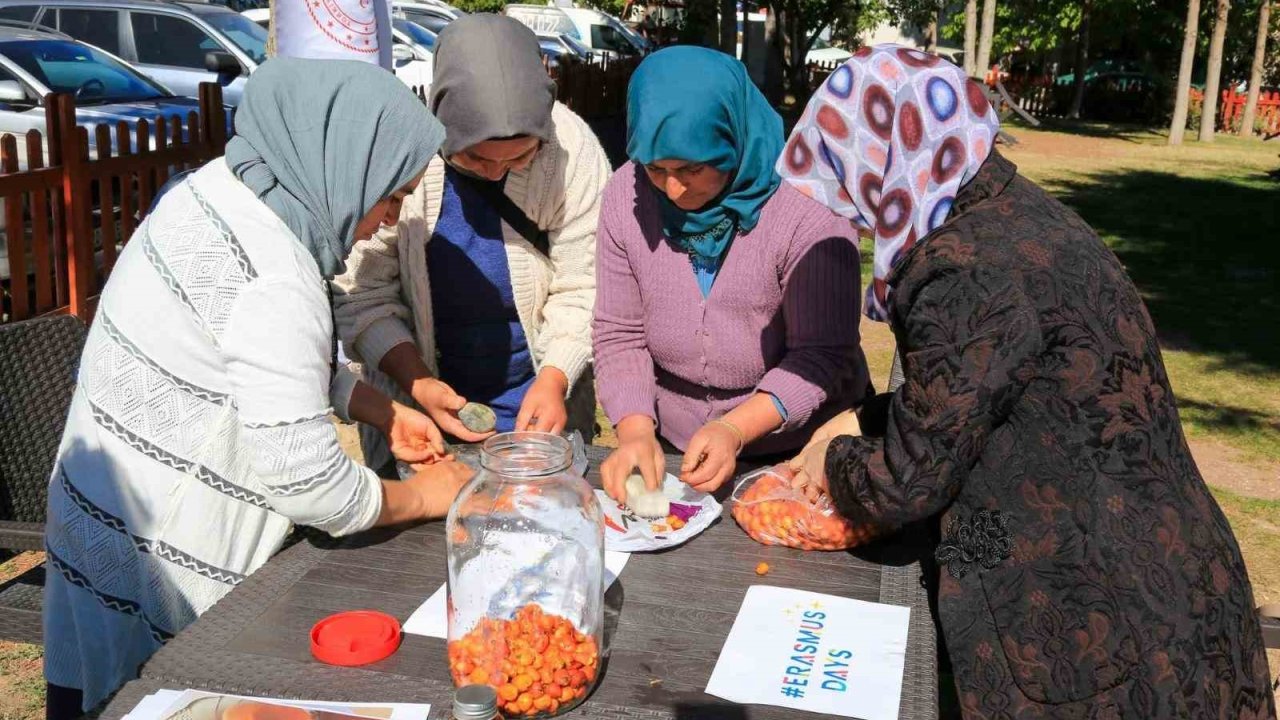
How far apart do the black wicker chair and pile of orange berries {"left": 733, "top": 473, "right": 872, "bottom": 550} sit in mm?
1727

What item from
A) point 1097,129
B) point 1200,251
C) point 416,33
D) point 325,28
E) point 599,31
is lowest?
point 1200,251

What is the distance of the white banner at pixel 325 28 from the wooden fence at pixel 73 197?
6.28 ft

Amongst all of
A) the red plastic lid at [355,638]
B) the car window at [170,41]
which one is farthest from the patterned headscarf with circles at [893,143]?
the car window at [170,41]

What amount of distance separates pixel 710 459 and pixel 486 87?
3.36 ft

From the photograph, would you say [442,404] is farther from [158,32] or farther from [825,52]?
[825,52]

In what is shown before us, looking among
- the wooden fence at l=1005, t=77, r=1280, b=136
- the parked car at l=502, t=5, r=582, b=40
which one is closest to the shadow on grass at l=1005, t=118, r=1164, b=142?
the wooden fence at l=1005, t=77, r=1280, b=136

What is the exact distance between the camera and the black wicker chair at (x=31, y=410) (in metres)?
2.84

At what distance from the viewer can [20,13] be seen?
10477 millimetres

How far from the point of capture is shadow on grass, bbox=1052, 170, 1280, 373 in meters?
8.38

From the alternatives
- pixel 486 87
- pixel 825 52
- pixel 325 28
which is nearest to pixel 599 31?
pixel 825 52

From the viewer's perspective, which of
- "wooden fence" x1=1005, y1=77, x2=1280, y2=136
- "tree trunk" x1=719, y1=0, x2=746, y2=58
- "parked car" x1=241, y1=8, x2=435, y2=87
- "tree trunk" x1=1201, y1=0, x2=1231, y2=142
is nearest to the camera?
"parked car" x1=241, y1=8, x2=435, y2=87

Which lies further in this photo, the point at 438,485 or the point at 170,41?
the point at 170,41

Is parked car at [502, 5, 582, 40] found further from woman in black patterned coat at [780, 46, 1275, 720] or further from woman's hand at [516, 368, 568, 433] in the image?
woman in black patterned coat at [780, 46, 1275, 720]

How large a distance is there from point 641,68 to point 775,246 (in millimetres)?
504
